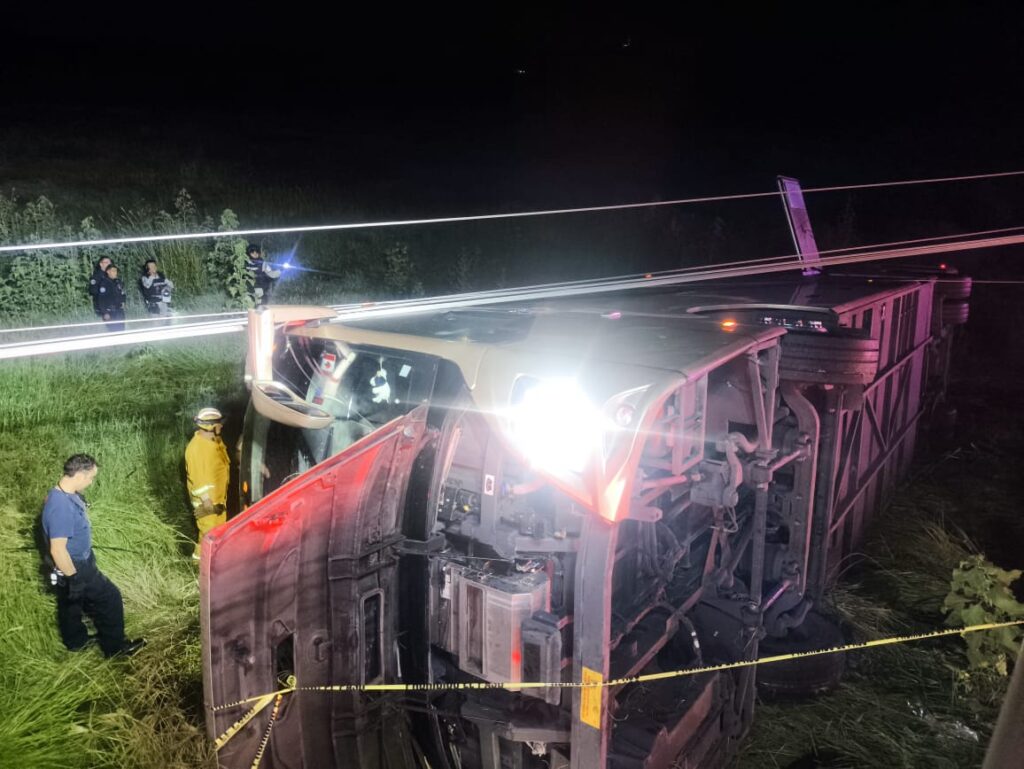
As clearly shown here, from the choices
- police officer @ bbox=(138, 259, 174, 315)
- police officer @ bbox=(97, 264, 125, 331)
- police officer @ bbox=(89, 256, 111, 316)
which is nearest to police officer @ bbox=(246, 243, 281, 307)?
police officer @ bbox=(138, 259, 174, 315)

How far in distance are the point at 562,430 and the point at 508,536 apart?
2.35ft

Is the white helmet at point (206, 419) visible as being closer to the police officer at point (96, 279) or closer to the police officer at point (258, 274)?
the police officer at point (96, 279)

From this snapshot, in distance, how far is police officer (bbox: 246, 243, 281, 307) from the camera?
402 inches

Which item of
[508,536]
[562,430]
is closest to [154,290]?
[508,536]

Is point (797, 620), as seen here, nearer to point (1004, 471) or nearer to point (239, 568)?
point (239, 568)

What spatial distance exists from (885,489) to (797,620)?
11.7 feet

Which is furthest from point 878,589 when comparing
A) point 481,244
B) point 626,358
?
point 481,244

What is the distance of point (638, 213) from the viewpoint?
23.0 meters

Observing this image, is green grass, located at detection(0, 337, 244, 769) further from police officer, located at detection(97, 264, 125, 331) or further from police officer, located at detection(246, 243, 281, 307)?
police officer, located at detection(246, 243, 281, 307)

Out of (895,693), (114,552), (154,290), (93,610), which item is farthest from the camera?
(154,290)

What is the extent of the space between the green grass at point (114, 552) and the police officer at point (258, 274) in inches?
34.2

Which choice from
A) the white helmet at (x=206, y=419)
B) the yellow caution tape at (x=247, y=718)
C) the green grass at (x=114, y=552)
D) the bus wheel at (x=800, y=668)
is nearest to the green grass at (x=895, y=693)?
the bus wheel at (x=800, y=668)

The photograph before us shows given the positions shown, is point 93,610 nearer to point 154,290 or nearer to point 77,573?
point 77,573

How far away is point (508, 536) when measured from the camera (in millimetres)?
3498
